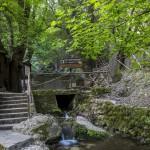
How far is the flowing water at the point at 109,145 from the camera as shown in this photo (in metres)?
9.53

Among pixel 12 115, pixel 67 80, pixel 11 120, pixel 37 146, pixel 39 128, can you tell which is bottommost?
pixel 37 146

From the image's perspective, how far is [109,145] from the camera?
9.86 m

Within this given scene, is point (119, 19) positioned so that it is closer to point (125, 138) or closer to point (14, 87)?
point (125, 138)

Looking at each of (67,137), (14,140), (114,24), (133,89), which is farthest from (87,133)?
(114,24)

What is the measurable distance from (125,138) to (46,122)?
319 cm

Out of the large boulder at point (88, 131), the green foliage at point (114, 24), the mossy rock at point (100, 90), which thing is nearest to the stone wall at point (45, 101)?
the mossy rock at point (100, 90)

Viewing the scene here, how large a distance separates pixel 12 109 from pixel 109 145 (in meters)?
4.00

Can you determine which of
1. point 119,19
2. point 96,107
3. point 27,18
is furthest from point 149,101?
point 27,18

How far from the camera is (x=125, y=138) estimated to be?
35.1 feet

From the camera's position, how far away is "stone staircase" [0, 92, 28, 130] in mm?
10149

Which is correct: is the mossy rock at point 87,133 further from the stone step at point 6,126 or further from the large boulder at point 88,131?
the stone step at point 6,126

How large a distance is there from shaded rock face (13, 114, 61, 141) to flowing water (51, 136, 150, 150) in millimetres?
506

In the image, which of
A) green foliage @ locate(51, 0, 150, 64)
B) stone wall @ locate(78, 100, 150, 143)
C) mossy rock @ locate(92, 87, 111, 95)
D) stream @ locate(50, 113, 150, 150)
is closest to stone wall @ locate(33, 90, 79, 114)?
stone wall @ locate(78, 100, 150, 143)

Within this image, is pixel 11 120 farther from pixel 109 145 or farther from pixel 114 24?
pixel 114 24
